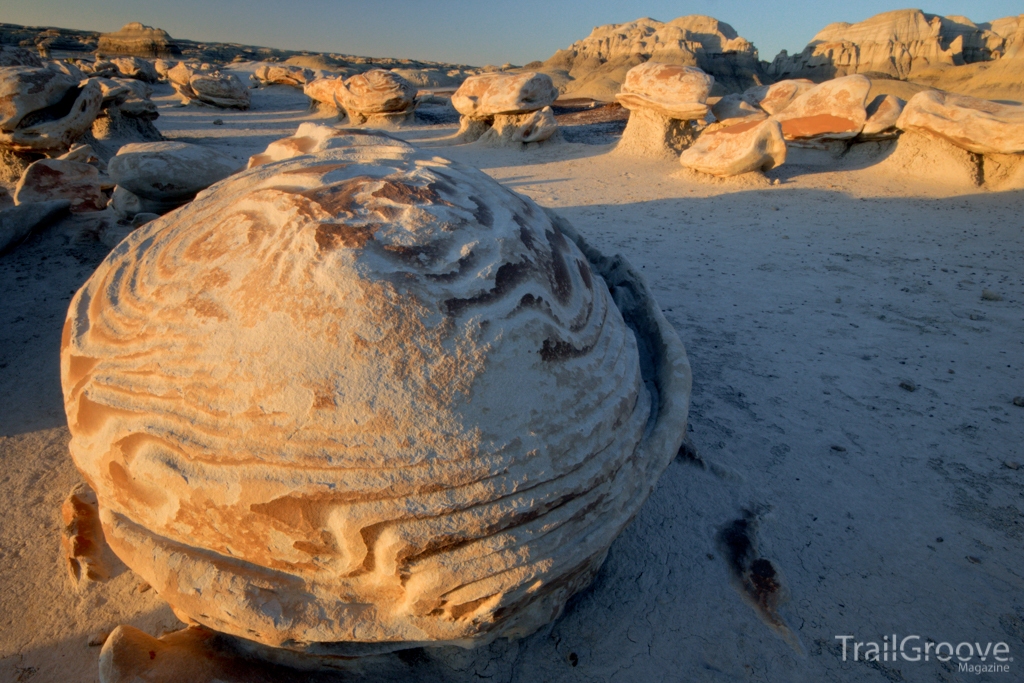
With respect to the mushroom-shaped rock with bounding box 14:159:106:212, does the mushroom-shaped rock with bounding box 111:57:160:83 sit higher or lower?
higher

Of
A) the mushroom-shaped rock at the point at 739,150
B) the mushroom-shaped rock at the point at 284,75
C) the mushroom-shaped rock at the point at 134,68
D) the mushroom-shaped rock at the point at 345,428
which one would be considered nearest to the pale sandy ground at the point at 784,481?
the mushroom-shaped rock at the point at 345,428

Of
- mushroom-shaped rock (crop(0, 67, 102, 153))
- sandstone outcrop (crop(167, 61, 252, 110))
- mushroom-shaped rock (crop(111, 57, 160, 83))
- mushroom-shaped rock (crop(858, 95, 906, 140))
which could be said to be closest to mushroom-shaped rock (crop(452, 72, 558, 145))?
mushroom-shaped rock (crop(858, 95, 906, 140))

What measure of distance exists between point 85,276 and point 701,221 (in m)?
4.49

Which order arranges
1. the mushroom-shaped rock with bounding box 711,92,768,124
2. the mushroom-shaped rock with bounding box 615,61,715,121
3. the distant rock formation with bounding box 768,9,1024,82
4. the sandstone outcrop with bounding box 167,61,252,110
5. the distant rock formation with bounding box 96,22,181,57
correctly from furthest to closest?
the distant rock formation with bounding box 96,22,181,57
the distant rock formation with bounding box 768,9,1024,82
the sandstone outcrop with bounding box 167,61,252,110
the mushroom-shaped rock with bounding box 711,92,768,124
the mushroom-shaped rock with bounding box 615,61,715,121

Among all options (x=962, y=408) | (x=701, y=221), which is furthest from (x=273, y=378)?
(x=701, y=221)

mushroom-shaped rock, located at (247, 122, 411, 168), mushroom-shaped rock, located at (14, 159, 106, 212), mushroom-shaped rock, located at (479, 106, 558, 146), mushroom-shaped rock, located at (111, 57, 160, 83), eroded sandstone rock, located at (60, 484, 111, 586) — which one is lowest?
eroded sandstone rock, located at (60, 484, 111, 586)

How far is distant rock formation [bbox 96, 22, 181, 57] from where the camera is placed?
20.2 meters

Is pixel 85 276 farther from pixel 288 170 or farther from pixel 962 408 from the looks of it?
pixel 962 408

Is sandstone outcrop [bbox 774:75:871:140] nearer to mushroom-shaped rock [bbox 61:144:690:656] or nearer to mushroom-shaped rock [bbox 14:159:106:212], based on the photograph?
mushroom-shaped rock [bbox 61:144:690:656]

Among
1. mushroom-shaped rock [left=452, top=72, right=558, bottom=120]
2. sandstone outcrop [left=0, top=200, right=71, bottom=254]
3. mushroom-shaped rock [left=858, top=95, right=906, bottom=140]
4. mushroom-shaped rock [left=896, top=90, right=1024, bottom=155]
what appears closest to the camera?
sandstone outcrop [left=0, top=200, right=71, bottom=254]

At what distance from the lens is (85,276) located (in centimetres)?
297

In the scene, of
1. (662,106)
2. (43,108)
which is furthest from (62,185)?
(662,106)

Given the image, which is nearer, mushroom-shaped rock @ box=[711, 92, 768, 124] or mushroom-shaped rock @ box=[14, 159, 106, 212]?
mushroom-shaped rock @ box=[14, 159, 106, 212]

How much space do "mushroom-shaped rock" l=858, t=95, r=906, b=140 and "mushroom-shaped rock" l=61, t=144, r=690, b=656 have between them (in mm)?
6615
